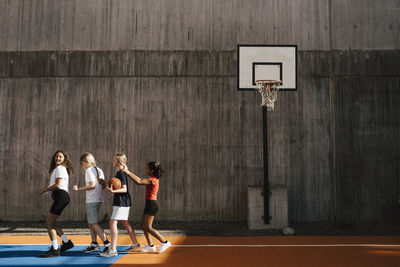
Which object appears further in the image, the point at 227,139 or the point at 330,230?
the point at 227,139

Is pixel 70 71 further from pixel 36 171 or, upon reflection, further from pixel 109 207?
pixel 109 207

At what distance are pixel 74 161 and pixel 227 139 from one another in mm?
4808

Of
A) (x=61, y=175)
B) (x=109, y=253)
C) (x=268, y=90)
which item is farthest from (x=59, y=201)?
(x=268, y=90)

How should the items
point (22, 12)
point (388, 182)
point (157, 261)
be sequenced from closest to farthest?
point (157, 261) → point (388, 182) → point (22, 12)

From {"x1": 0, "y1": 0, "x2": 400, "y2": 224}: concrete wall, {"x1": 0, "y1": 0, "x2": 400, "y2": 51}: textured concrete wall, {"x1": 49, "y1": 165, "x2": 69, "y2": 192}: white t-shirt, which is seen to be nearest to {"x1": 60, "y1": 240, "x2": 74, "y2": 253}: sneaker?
{"x1": 49, "y1": 165, "x2": 69, "y2": 192}: white t-shirt

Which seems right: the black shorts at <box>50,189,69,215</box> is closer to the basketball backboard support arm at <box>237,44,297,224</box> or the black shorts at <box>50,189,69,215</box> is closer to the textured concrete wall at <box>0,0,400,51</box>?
the basketball backboard support arm at <box>237,44,297,224</box>

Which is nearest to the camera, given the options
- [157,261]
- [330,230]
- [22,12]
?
[157,261]

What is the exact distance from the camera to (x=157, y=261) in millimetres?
7125

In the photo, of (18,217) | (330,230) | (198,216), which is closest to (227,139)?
(198,216)

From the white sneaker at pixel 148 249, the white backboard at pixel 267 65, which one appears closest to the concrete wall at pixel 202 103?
the white backboard at pixel 267 65

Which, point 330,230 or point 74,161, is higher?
point 74,161

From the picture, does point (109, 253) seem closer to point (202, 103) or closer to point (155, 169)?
point (155, 169)

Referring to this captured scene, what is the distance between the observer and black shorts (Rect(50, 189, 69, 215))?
7602 mm

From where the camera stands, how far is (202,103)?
40.1ft
